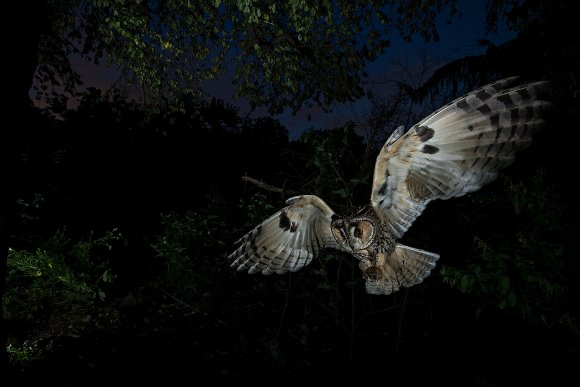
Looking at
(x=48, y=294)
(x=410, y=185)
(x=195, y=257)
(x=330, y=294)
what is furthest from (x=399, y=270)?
(x=48, y=294)

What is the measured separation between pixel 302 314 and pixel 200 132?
13995 millimetres

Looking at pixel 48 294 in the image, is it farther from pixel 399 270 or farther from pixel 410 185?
pixel 410 185

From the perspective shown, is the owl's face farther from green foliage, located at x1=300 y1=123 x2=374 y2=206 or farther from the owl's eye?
green foliage, located at x1=300 y1=123 x2=374 y2=206

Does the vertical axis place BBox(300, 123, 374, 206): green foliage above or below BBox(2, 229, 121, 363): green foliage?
above

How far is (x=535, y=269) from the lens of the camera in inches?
90.0

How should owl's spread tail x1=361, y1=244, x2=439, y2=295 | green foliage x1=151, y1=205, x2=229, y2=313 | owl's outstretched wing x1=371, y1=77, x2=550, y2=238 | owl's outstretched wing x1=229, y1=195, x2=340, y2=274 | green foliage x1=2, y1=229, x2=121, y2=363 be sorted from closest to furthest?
owl's outstretched wing x1=371, y1=77, x2=550, y2=238, owl's spread tail x1=361, y1=244, x2=439, y2=295, owl's outstretched wing x1=229, y1=195, x2=340, y2=274, green foliage x1=2, y1=229, x2=121, y2=363, green foliage x1=151, y1=205, x2=229, y2=313

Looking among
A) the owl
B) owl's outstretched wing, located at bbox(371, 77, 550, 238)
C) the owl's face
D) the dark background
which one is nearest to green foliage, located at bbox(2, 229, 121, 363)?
the dark background

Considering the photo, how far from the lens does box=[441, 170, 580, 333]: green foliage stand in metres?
2.24

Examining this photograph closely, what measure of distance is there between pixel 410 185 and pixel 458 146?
11.8 inches

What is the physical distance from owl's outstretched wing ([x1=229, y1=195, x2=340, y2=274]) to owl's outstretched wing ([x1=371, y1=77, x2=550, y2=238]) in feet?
1.81

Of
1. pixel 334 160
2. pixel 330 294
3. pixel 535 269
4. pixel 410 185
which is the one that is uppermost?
pixel 334 160

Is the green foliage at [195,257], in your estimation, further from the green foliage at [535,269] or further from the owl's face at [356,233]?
the green foliage at [535,269]

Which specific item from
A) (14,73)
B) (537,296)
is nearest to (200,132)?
(14,73)

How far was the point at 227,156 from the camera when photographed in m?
16.4
